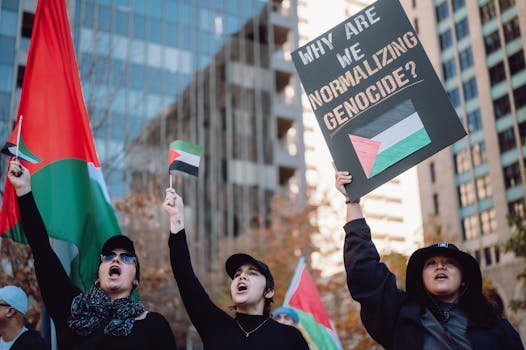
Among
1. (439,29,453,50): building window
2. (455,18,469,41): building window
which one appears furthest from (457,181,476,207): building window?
(455,18,469,41): building window

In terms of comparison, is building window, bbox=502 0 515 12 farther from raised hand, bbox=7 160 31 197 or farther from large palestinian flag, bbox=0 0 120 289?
raised hand, bbox=7 160 31 197

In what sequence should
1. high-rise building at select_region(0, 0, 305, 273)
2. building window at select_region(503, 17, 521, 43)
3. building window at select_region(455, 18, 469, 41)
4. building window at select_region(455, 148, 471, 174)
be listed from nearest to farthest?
high-rise building at select_region(0, 0, 305, 273)
building window at select_region(503, 17, 521, 43)
building window at select_region(455, 18, 469, 41)
building window at select_region(455, 148, 471, 174)

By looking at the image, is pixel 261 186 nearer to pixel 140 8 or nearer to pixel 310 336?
pixel 140 8

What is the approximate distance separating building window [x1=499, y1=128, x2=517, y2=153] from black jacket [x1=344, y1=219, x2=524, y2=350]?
4324cm

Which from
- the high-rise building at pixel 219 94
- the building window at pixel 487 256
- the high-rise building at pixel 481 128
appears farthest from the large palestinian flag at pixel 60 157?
the building window at pixel 487 256

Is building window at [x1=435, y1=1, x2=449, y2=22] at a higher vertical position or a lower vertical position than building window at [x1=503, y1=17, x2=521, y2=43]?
higher

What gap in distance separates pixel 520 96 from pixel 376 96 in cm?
4187

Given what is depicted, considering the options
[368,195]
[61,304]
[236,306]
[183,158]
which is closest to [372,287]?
[236,306]

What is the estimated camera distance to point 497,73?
45281 mm

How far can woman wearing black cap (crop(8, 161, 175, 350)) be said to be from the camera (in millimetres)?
4340

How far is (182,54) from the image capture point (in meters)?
40.6

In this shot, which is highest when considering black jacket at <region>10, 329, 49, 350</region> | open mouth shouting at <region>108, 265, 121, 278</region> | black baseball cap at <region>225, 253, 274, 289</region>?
black baseball cap at <region>225, 253, 274, 289</region>

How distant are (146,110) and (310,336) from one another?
29.1 meters

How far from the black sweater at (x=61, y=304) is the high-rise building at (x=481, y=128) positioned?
3745cm
